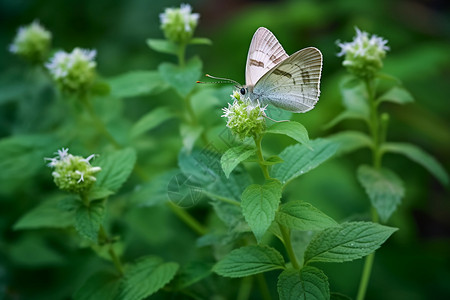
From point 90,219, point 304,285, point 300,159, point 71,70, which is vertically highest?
point 71,70

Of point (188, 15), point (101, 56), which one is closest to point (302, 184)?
point (188, 15)

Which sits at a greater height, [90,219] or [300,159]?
[300,159]

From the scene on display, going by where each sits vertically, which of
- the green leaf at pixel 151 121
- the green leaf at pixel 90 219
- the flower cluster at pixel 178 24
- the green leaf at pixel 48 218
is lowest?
the green leaf at pixel 90 219

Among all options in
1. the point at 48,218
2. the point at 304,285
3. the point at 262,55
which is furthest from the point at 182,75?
the point at 304,285

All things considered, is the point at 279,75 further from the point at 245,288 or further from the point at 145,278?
the point at 245,288

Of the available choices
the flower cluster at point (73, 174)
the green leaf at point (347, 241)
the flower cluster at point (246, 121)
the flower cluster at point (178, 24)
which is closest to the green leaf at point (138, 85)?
the flower cluster at point (178, 24)

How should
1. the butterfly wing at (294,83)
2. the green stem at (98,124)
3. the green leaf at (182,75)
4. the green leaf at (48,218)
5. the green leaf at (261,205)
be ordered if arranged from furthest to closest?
the green stem at (98,124) → the green leaf at (182,75) → the green leaf at (48,218) → the butterfly wing at (294,83) → the green leaf at (261,205)

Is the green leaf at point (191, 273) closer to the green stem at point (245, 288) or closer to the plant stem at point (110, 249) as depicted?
the plant stem at point (110, 249)
